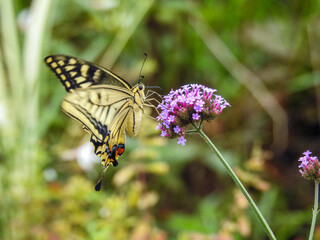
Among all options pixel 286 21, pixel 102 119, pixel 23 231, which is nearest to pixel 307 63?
pixel 286 21

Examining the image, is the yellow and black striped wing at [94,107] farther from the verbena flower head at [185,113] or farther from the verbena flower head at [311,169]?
the verbena flower head at [311,169]

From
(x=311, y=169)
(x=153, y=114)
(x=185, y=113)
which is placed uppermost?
(x=153, y=114)

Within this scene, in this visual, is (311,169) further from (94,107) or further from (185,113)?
(94,107)

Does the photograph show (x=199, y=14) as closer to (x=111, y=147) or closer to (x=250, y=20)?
(x=250, y=20)

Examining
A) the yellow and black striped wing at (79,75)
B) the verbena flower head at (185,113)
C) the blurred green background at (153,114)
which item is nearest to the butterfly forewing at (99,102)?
the yellow and black striped wing at (79,75)

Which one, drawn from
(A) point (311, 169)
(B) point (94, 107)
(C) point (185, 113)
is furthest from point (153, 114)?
(A) point (311, 169)

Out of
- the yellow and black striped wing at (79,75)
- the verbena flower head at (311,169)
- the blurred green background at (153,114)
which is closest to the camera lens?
the verbena flower head at (311,169)

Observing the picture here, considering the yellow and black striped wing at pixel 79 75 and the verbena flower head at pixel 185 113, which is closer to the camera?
the verbena flower head at pixel 185 113

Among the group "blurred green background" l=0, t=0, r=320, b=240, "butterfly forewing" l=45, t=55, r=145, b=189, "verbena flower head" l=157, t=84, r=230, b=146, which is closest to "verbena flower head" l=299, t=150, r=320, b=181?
"verbena flower head" l=157, t=84, r=230, b=146
